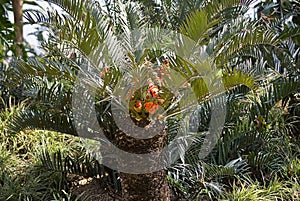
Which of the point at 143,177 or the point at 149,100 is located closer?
the point at 149,100

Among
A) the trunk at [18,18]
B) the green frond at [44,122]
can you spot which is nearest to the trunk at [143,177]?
the green frond at [44,122]

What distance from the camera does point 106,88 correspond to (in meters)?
2.62

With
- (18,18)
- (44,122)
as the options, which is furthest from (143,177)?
(18,18)

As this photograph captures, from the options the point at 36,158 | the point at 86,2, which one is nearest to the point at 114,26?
the point at 86,2

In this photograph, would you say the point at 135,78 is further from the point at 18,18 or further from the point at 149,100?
the point at 18,18

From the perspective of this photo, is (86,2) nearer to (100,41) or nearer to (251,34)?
(100,41)

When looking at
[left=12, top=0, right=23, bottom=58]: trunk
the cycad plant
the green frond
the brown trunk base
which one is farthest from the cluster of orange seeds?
[left=12, top=0, right=23, bottom=58]: trunk

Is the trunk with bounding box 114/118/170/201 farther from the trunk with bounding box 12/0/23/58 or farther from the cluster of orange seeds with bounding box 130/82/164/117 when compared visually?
the trunk with bounding box 12/0/23/58

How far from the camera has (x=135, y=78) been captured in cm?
256

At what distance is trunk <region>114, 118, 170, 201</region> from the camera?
2629 mm

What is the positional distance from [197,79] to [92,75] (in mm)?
779

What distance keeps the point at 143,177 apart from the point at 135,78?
690 millimetres

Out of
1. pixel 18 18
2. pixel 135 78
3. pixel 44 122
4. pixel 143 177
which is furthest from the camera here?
pixel 18 18

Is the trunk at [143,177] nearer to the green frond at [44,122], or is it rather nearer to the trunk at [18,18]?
the green frond at [44,122]
